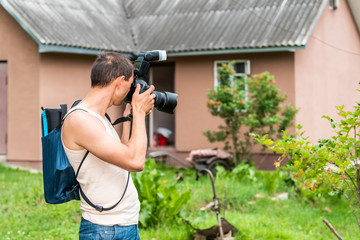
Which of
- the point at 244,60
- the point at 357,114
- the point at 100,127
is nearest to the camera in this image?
the point at 100,127

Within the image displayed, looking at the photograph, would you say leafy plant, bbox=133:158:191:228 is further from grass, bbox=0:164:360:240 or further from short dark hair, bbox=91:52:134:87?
short dark hair, bbox=91:52:134:87

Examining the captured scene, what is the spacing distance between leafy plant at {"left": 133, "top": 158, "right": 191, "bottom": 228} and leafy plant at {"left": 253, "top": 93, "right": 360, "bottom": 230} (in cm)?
256

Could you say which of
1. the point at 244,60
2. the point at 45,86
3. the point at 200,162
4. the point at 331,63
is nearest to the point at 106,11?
the point at 45,86

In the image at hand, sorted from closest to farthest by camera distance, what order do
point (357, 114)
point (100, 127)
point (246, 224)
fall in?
point (100, 127) < point (357, 114) < point (246, 224)

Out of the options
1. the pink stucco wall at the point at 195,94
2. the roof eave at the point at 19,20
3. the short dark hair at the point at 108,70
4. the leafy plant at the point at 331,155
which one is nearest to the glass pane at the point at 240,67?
the pink stucco wall at the point at 195,94

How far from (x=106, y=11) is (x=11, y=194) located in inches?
281

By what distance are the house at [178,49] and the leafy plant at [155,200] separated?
554cm

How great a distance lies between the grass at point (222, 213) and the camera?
5906mm

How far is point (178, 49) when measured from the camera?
1195cm

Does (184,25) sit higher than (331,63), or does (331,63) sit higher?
(184,25)

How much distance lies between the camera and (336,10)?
47.1 ft

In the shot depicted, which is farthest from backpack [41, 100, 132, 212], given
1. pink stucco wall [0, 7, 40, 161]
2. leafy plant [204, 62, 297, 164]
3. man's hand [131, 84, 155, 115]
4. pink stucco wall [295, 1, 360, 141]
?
pink stucco wall [295, 1, 360, 141]

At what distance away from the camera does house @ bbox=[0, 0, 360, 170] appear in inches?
438

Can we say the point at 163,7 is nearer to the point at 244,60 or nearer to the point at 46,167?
the point at 244,60
